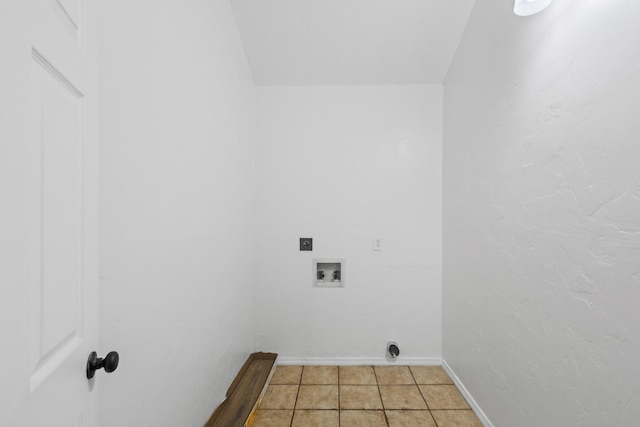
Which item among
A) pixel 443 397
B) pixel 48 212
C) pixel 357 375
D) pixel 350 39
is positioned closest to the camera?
pixel 48 212

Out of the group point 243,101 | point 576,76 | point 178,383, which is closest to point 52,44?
point 178,383

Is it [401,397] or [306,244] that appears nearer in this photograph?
[401,397]

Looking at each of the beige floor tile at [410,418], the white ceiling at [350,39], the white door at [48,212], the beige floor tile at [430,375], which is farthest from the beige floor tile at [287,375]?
the white ceiling at [350,39]

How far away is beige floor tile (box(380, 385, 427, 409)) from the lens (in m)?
1.88

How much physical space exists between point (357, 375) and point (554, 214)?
179 centimetres

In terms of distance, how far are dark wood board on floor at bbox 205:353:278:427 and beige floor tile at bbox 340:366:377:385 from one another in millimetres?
560

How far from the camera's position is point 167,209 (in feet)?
3.62

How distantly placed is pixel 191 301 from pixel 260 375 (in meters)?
1.10

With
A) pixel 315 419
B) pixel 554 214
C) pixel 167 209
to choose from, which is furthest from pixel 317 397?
pixel 554 214

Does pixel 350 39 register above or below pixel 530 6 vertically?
above

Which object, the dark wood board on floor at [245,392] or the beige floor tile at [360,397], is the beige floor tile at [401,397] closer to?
the beige floor tile at [360,397]

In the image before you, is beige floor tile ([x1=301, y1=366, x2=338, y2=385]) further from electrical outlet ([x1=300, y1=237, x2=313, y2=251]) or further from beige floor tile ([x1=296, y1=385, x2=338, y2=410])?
electrical outlet ([x1=300, y1=237, x2=313, y2=251])

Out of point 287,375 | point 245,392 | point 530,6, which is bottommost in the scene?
point 287,375

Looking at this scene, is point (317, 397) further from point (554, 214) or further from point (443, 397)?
point (554, 214)
